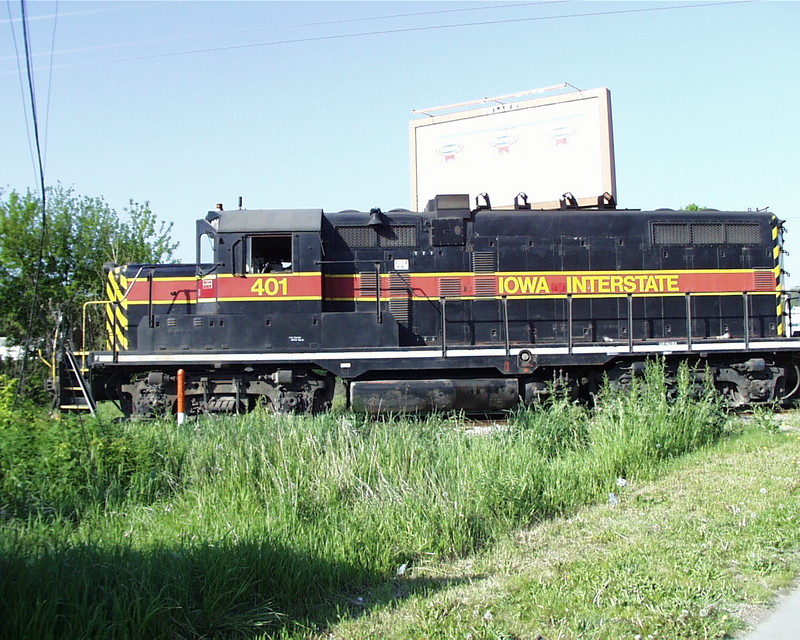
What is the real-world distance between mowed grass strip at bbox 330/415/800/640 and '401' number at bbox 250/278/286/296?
625 centimetres

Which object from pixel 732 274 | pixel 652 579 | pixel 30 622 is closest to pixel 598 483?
pixel 652 579

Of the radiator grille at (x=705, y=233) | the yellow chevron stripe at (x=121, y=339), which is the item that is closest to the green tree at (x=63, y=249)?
the yellow chevron stripe at (x=121, y=339)

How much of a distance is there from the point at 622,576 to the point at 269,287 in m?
7.62

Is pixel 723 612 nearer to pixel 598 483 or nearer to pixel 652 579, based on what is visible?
pixel 652 579

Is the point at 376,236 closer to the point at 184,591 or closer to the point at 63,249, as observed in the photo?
the point at 184,591

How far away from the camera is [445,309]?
1151 centimetres

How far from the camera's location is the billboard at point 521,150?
1998cm

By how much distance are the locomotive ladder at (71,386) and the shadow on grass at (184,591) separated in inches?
235

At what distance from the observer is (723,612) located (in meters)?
4.02

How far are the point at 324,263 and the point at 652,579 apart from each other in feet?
24.7

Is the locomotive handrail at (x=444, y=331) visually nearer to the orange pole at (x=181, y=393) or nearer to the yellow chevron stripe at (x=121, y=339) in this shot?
the orange pole at (x=181, y=393)

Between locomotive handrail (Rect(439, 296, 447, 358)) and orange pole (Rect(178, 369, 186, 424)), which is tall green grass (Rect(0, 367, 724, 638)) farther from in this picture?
locomotive handrail (Rect(439, 296, 447, 358))

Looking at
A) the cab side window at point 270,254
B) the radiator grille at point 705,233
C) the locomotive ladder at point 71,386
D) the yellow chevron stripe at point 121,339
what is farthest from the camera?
the radiator grille at point 705,233

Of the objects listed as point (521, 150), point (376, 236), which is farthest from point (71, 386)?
point (521, 150)
